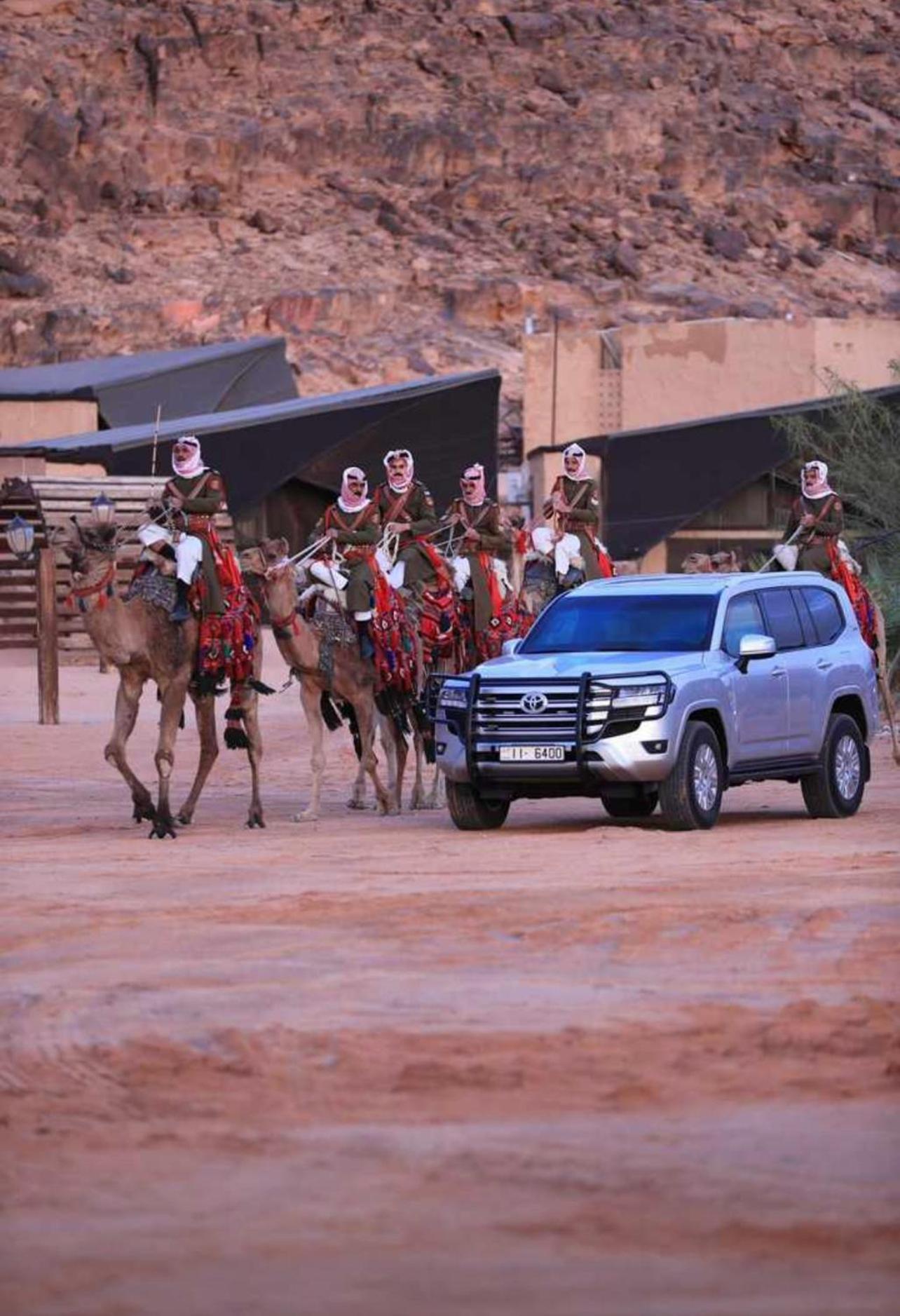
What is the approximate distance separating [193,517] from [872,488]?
1976 cm

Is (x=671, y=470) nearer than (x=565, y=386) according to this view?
Yes

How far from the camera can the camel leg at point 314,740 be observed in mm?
20812

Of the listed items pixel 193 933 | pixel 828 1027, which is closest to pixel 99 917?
pixel 193 933

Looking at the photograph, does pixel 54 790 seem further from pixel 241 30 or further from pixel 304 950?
pixel 241 30

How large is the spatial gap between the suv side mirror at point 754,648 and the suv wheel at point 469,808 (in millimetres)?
1876

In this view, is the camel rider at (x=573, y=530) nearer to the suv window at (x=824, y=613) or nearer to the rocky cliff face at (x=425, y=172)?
the suv window at (x=824, y=613)

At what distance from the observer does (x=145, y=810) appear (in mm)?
19781

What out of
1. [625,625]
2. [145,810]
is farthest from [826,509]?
[145,810]

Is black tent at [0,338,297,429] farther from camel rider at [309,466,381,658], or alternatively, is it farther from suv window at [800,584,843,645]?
suv window at [800,584,843,645]

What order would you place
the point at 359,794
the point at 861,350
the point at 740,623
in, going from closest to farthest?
the point at 740,623, the point at 359,794, the point at 861,350

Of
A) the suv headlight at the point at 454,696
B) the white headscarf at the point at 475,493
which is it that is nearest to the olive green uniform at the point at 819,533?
the white headscarf at the point at 475,493

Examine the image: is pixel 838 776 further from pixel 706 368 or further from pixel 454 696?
pixel 706 368

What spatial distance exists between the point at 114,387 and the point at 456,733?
148 ft

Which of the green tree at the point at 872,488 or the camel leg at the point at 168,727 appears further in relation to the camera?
the green tree at the point at 872,488
